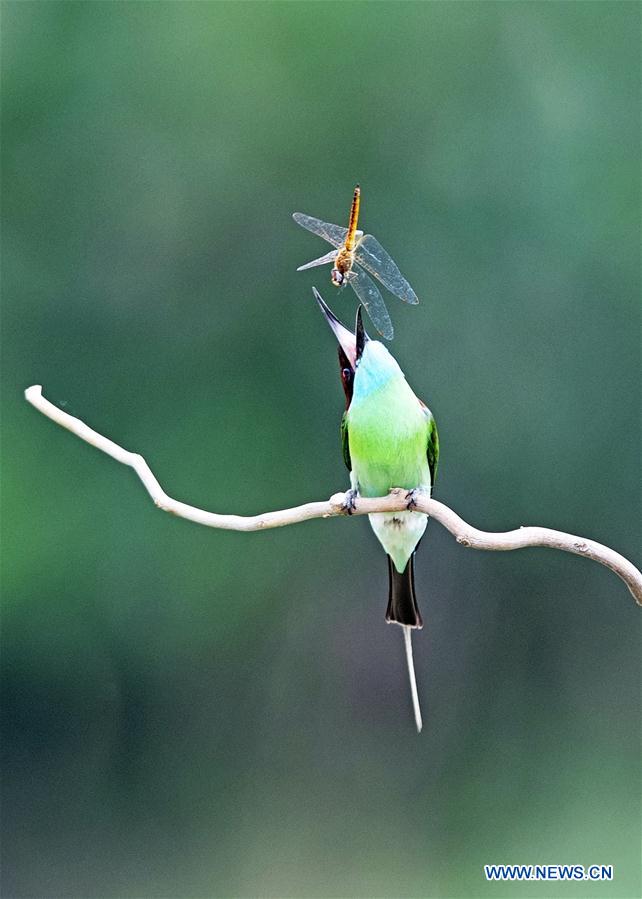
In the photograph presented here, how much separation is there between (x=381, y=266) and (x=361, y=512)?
71 cm

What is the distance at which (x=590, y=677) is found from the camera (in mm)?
6051

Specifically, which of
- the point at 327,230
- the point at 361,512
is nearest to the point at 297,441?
the point at 327,230

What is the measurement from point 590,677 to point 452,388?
5.01 ft

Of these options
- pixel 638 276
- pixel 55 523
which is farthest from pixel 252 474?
pixel 638 276

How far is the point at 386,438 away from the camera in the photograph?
8.28ft

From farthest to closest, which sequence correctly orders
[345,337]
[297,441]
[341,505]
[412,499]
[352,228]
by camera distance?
[297,441] → [345,337] → [352,228] → [412,499] → [341,505]

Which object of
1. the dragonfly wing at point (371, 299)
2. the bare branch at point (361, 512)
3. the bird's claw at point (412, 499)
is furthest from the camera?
the dragonfly wing at point (371, 299)

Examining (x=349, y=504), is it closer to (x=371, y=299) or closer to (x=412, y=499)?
(x=412, y=499)

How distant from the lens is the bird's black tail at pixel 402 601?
255cm

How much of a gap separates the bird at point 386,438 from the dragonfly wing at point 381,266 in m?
0.14

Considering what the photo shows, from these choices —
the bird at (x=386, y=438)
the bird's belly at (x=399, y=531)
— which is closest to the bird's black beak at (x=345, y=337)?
the bird at (x=386, y=438)

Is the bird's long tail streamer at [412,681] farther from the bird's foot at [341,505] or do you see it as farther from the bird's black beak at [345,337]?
the bird's black beak at [345,337]

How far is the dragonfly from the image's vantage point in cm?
256

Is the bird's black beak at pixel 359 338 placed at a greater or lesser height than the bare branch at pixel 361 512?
greater
